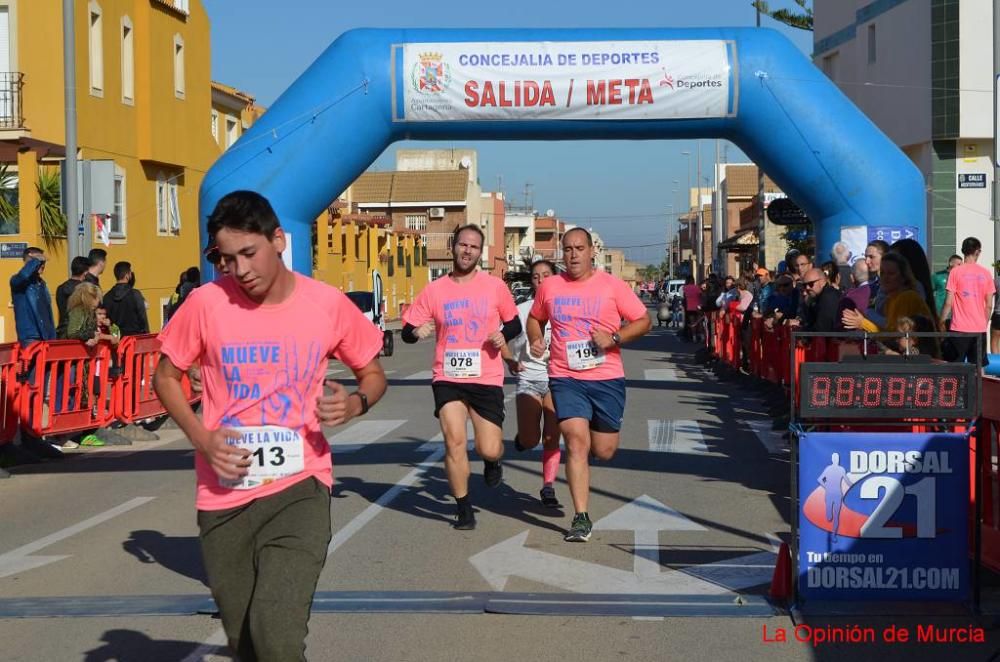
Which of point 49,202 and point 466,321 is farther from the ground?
point 49,202

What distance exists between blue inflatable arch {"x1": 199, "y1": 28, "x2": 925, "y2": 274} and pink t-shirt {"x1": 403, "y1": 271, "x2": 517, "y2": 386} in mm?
6868

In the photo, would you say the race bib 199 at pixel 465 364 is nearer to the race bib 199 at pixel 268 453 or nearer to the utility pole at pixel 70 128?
the race bib 199 at pixel 268 453

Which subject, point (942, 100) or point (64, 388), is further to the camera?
point (942, 100)

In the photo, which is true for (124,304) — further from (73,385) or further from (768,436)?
(768,436)

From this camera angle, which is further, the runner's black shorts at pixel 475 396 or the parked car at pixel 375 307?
the parked car at pixel 375 307

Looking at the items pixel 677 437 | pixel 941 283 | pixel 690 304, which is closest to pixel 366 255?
pixel 690 304

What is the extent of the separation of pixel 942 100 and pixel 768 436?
16593mm

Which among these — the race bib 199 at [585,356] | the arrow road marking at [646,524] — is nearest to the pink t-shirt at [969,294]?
the arrow road marking at [646,524]

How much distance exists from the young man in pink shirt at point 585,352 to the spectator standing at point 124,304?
28.2 ft

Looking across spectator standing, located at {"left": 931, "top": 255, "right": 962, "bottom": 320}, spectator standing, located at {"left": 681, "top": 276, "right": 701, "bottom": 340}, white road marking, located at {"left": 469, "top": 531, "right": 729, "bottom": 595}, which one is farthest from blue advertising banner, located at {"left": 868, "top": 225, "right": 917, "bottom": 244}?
spectator standing, located at {"left": 681, "top": 276, "right": 701, "bottom": 340}

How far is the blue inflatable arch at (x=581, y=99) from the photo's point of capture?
16312mm

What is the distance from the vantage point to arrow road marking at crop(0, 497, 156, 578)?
846 centimetres

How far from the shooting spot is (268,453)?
4.77 m

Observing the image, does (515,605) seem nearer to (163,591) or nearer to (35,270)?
(163,591)
